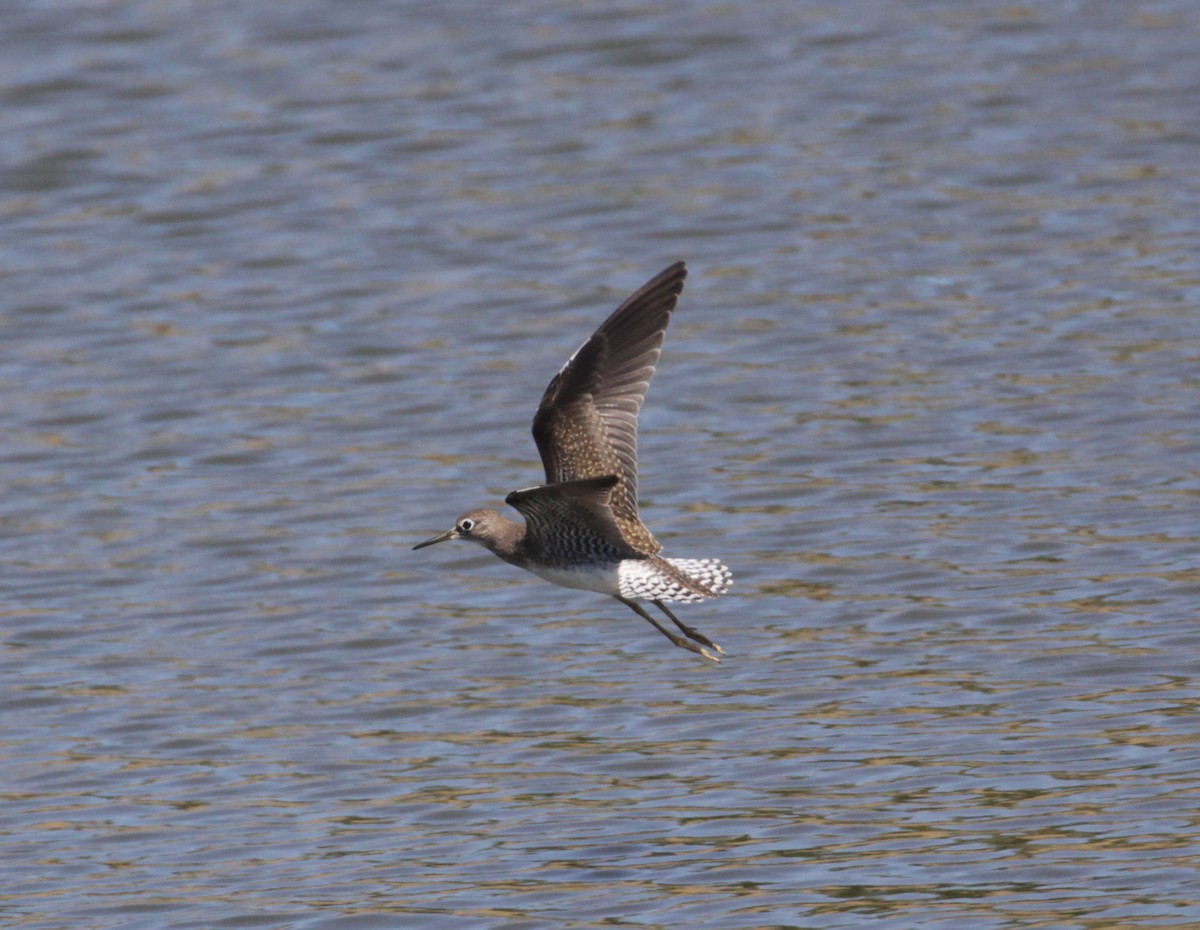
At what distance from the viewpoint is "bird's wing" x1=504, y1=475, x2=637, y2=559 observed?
29.5ft

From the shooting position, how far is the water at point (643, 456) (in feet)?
30.3

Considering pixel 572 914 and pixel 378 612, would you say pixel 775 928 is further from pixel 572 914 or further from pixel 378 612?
pixel 378 612

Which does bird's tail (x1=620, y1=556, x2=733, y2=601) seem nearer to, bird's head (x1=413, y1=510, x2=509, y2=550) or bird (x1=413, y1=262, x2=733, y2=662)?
bird (x1=413, y1=262, x2=733, y2=662)

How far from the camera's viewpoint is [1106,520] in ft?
40.4

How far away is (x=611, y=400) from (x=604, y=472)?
1.21ft

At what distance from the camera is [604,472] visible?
9727 millimetres

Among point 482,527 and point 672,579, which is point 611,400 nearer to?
point 482,527

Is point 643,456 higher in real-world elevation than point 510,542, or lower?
lower

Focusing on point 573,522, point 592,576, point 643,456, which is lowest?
point 643,456

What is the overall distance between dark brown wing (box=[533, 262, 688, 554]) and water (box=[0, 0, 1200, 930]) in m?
1.34

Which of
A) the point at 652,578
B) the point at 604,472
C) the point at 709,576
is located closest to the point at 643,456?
the point at 604,472

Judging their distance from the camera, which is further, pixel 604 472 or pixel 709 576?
pixel 604 472

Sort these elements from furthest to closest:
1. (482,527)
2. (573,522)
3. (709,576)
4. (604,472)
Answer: (482,527) < (604,472) < (573,522) < (709,576)

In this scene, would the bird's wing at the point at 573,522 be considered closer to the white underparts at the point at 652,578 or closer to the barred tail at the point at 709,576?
the white underparts at the point at 652,578
